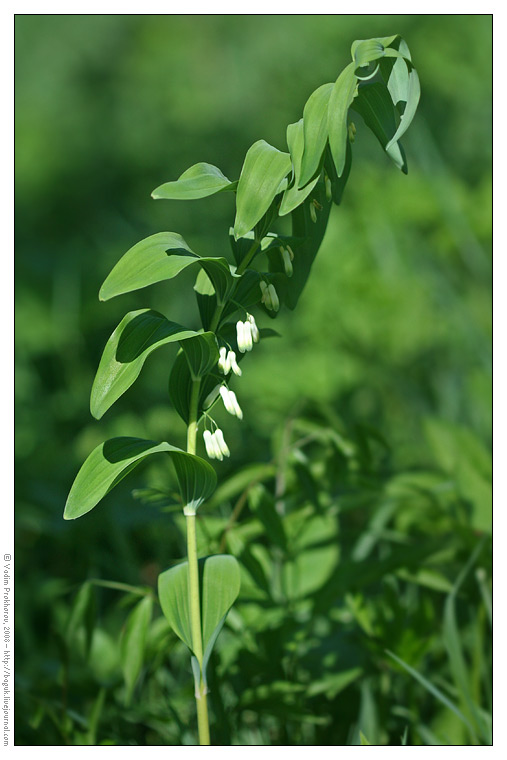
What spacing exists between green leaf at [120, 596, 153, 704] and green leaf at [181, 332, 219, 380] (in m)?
0.31

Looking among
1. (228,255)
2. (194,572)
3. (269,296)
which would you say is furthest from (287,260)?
(228,255)

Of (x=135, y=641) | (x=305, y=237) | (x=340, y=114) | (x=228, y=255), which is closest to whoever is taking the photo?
(x=340, y=114)

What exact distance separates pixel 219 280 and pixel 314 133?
0.44 feet

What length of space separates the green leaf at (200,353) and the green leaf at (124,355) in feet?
0.04

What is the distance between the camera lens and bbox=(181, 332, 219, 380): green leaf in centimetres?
55

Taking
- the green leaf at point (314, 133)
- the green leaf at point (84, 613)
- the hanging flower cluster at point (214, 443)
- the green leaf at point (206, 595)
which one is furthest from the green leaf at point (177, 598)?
the green leaf at point (314, 133)

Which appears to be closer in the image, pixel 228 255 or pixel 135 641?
pixel 135 641

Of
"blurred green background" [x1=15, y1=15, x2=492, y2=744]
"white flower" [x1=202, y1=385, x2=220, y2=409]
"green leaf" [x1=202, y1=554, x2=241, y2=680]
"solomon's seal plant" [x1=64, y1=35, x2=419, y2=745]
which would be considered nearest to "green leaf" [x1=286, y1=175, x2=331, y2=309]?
"solomon's seal plant" [x1=64, y1=35, x2=419, y2=745]

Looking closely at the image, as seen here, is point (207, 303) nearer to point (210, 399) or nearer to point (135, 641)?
point (210, 399)

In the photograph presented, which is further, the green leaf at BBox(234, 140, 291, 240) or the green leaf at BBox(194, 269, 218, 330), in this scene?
the green leaf at BBox(194, 269, 218, 330)

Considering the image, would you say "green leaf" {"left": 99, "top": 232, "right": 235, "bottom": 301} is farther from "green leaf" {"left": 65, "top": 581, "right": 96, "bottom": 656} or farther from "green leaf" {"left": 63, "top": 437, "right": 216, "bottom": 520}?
"green leaf" {"left": 65, "top": 581, "right": 96, "bottom": 656}

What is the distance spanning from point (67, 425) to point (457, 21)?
6.77ft

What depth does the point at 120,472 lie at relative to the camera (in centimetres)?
53

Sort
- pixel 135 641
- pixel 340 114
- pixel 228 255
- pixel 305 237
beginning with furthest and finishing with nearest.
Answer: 1. pixel 228 255
2. pixel 135 641
3. pixel 305 237
4. pixel 340 114
